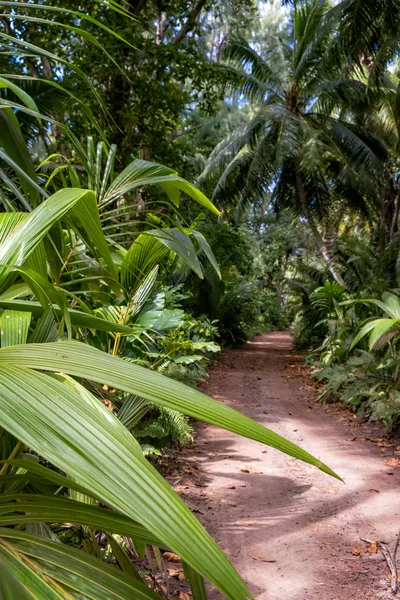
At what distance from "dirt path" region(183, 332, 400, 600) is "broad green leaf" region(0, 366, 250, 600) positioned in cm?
221

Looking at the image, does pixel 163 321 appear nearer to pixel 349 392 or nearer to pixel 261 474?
pixel 261 474

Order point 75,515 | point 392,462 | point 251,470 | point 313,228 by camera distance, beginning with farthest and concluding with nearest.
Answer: point 313,228
point 392,462
point 251,470
point 75,515

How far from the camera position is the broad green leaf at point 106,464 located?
1.13ft

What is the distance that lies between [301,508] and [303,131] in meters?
9.61

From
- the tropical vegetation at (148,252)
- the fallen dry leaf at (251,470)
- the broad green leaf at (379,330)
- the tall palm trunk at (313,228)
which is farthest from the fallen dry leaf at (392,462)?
the tall palm trunk at (313,228)

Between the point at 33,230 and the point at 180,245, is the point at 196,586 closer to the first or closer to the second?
the point at 33,230

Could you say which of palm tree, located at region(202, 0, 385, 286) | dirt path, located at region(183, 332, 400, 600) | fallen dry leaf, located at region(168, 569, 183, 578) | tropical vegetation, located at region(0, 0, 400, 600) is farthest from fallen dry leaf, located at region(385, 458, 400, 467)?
palm tree, located at region(202, 0, 385, 286)

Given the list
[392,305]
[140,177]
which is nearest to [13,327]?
[140,177]

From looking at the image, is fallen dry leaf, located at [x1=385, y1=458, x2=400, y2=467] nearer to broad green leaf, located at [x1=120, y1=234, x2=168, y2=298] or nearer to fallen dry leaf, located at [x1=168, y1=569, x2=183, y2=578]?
fallen dry leaf, located at [x1=168, y1=569, x2=183, y2=578]

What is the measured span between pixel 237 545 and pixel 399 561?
87 cm

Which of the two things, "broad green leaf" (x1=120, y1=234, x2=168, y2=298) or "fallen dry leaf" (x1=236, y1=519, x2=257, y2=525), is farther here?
"fallen dry leaf" (x1=236, y1=519, x2=257, y2=525)

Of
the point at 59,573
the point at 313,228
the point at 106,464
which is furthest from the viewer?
the point at 313,228

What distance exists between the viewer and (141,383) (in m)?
0.44

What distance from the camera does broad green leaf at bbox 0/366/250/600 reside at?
1.13ft
